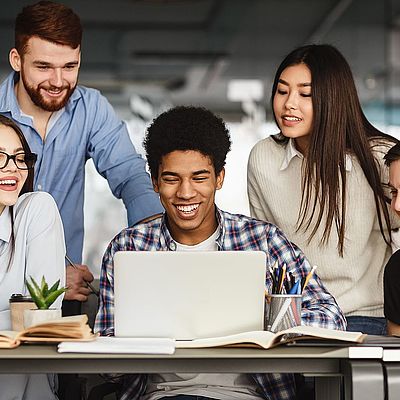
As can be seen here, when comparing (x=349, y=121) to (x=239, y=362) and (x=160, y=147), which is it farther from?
(x=239, y=362)

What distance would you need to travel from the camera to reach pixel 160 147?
274 cm

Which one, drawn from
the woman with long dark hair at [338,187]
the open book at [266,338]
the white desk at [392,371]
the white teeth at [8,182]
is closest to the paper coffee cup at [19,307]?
the open book at [266,338]

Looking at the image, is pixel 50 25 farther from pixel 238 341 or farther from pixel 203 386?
pixel 238 341

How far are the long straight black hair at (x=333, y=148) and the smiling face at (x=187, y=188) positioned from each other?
0.43m

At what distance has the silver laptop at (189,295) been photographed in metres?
2.10

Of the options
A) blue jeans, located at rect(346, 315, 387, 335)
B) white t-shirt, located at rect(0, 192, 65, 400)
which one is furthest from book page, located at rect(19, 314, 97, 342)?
blue jeans, located at rect(346, 315, 387, 335)

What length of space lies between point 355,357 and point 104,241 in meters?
4.13

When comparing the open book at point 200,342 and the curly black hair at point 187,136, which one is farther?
the curly black hair at point 187,136

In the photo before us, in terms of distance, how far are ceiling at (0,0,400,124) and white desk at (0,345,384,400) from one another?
427cm

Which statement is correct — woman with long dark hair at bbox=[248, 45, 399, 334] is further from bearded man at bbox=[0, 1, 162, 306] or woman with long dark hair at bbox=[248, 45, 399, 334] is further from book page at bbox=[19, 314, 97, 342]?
book page at bbox=[19, 314, 97, 342]

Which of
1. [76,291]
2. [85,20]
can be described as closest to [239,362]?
[76,291]

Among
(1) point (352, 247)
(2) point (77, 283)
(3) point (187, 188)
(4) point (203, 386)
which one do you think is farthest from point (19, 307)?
(1) point (352, 247)

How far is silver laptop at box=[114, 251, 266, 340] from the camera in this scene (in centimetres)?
210

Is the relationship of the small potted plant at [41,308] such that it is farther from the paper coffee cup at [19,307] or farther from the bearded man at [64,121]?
the bearded man at [64,121]
